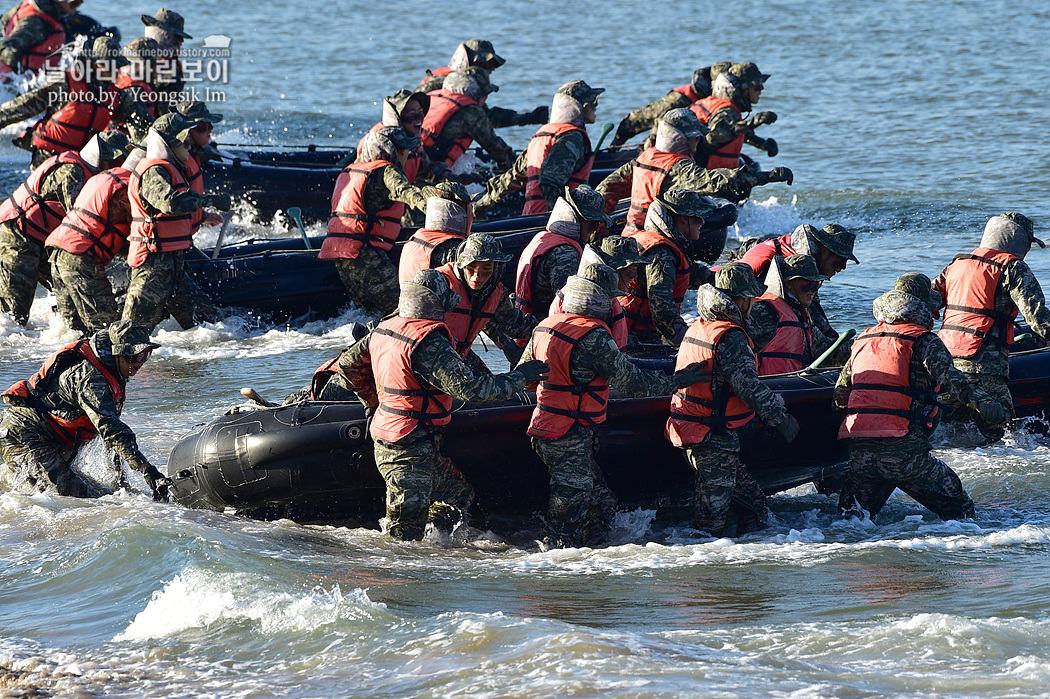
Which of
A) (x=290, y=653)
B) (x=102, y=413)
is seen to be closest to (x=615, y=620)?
(x=290, y=653)

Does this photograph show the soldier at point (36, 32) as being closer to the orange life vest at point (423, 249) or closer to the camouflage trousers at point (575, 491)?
the orange life vest at point (423, 249)

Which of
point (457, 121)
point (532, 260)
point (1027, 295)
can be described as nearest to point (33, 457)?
point (532, 260)

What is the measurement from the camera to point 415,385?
6.63 m

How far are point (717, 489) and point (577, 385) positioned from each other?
3.26 feet

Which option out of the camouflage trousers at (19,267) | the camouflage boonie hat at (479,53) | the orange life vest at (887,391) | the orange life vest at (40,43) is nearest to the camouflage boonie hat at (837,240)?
the orange life vest at (887,391)

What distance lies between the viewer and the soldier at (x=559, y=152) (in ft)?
36.0

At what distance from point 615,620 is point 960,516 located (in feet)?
7.86

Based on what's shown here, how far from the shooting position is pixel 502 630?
571 centimetres

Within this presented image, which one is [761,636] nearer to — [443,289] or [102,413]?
[443,289]

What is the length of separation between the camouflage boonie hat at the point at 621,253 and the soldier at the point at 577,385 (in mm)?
537

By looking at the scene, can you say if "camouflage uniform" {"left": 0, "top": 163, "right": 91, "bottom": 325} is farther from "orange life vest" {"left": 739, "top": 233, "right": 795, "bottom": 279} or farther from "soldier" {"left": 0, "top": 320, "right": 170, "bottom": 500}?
"orange life vest" {"left": 739, "top": 233, "right": 795, "bottom": 279}

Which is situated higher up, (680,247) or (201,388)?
(680,247)

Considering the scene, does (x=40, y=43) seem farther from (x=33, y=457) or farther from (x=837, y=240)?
(x=837, y=240)

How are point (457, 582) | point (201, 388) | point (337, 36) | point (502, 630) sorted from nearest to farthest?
point (502, 630) < point (457, 582) < point (201, 388) < point (337, 36)
